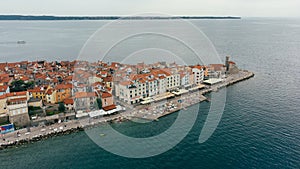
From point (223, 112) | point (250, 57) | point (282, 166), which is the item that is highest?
point (250, 57)

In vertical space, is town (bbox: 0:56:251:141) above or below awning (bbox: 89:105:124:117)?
above

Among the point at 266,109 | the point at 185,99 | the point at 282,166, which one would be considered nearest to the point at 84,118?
the point at 185,99

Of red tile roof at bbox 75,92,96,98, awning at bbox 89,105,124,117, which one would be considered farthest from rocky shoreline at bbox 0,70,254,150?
red tile roof at bbox 75,92,96,98

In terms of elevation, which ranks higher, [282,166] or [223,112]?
[223,112]

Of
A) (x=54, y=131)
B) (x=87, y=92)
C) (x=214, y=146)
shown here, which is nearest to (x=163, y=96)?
(x=87, y=92)

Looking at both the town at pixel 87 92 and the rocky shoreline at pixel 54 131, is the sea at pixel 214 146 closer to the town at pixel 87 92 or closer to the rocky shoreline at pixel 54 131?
the rocky shoreline at pixel 54 131

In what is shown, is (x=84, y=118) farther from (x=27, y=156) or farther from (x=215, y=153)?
(x=215, y=153)

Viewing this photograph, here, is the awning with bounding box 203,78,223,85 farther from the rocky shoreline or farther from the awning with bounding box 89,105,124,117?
the awning with bounding box 89,105,124,117

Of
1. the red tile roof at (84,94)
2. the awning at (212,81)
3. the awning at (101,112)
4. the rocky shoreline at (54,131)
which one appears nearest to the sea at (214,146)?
the rocky shoreline at (54,131)
